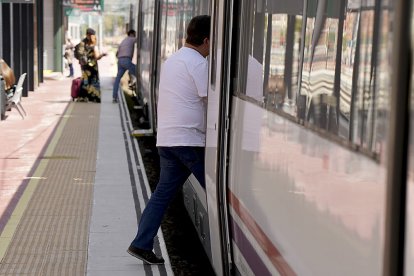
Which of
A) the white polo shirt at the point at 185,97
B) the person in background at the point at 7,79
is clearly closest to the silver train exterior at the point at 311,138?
the white polo shirt at the point at 185,97

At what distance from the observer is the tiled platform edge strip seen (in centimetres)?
678

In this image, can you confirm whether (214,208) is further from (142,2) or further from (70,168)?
(142,2)

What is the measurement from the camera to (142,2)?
19250 mm

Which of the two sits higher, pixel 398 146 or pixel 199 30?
pixel 199 30

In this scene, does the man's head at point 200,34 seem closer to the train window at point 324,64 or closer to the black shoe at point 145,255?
the train window at point 324,64

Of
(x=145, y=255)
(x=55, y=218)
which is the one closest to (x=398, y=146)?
(x=145, y=255)

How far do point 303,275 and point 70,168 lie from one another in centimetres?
831

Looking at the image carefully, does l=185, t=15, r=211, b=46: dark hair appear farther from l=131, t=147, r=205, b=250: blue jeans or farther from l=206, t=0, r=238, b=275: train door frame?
l=131, t=147, r=205, b=250: blue jeans

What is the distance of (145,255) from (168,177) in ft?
2.21

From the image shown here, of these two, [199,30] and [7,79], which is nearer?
[199,30]

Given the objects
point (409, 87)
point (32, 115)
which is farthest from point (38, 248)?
point (32, 115)

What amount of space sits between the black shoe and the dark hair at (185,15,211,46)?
4.87 ft

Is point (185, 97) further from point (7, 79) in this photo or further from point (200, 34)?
point (7, 79)

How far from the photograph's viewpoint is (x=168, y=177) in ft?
20.3
